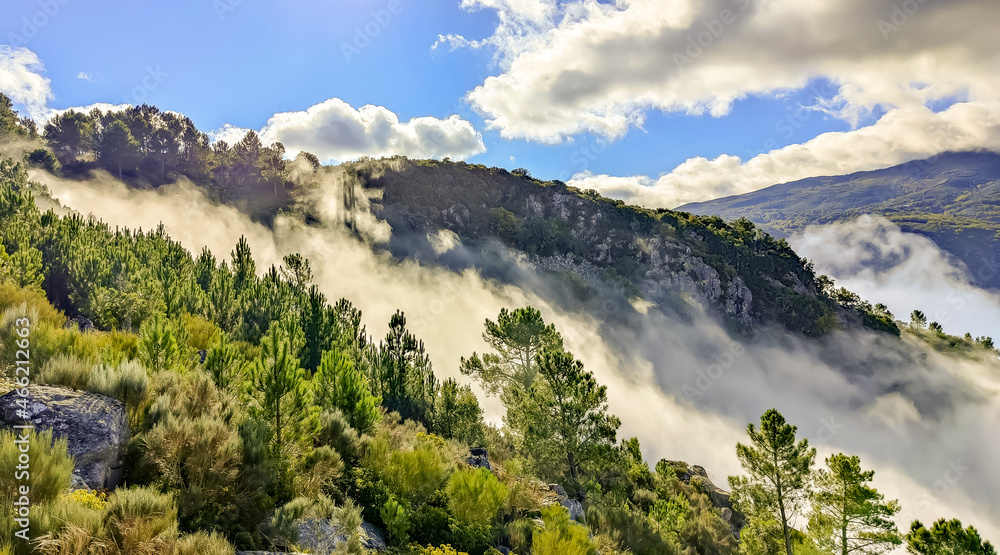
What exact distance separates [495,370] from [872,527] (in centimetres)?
2460

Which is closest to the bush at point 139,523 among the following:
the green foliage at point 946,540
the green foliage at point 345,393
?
the green foliage at point 345,393

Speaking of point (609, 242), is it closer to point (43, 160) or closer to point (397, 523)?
point (397, 523)

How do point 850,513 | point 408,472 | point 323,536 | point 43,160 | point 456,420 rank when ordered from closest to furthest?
point 323,536, point 408,472, point 850,513, point 456,420, point 43,160

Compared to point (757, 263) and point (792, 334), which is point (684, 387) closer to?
point (792, 334)

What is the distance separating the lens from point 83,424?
6238 millimetres

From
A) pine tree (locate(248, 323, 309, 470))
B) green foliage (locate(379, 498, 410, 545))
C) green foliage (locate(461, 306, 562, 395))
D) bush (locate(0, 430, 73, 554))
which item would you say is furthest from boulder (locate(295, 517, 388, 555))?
green foliage (locate(461, 306, 562, 395))

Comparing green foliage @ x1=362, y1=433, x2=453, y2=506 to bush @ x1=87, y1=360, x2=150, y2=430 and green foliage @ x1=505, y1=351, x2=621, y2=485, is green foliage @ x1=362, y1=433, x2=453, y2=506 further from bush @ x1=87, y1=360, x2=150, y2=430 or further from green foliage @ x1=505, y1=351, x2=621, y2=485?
green foliage @ x1=505, y1=351, x2=621, y2=485

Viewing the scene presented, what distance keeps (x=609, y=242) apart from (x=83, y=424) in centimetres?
12265

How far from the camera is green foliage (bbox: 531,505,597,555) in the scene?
8.80 m

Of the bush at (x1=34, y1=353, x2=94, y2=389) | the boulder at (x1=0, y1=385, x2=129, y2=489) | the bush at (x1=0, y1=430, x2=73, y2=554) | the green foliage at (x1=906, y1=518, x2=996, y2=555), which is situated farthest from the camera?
the green foliage at (x1=906, y1=518, x2=996, y2=555)

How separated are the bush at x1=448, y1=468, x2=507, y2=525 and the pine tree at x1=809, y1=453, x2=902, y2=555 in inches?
913

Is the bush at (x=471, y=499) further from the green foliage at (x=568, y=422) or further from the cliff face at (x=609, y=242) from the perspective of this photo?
the cliff face at (x=609, y=242)

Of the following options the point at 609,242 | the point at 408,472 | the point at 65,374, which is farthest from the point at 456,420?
the point at 609,242

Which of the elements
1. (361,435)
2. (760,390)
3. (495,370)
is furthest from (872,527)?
(760,390)
